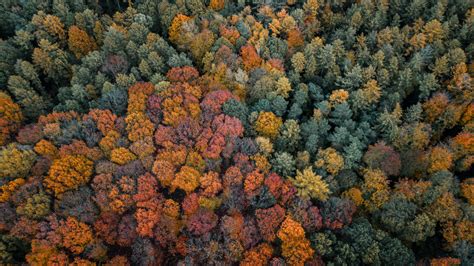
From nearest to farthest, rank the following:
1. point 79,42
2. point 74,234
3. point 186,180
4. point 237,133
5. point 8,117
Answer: point 74,234
point 186,180
point 237,133
point 8,117
point 79,42

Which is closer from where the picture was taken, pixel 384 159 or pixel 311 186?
pixel 311 186

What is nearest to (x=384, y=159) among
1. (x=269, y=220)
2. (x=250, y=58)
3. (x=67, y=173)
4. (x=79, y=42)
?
(x=269, y=220)

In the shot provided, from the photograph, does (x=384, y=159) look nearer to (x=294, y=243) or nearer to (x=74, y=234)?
(x=294, y=243)

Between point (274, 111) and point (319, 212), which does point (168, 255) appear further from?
point (274, 111)

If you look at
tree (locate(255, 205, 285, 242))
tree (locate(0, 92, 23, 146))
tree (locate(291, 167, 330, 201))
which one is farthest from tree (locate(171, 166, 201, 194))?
tree (locate(0, 92, 23, 146))

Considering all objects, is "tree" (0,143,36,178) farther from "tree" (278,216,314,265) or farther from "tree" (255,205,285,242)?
"tree" (278,216,314,265)

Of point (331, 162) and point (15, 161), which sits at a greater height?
point (331, 162)

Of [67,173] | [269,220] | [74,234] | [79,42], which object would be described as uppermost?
[79,42]

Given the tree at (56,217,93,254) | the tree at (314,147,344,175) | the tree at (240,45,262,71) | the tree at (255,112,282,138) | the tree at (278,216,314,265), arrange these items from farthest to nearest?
the tree at (240,45,262,71), the tree at (255,112,282,138), the tree at (314,147,344,175), the tree at (56,217,93,254), the tree at (278,216,314,265)
